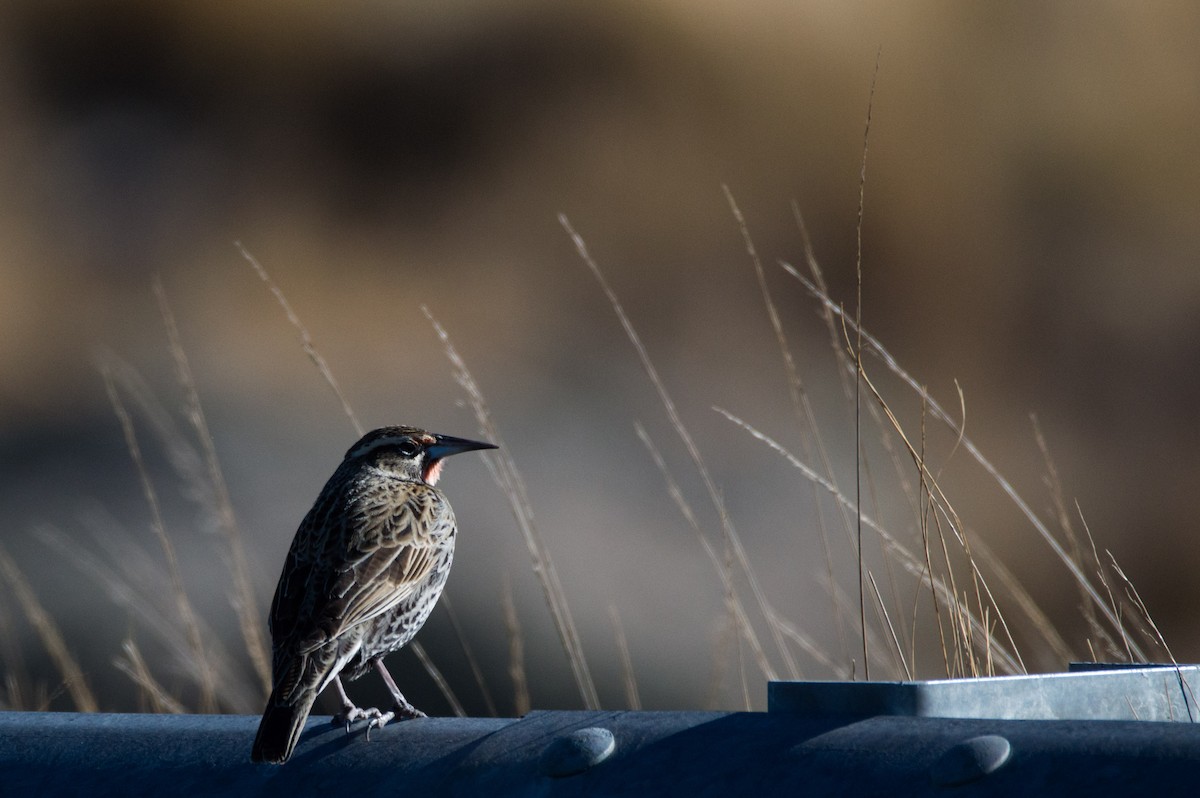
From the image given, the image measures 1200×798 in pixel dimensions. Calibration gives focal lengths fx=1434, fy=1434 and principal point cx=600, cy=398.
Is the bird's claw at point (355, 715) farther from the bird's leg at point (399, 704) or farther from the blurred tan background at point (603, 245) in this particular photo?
the blurred tan background at point (603, 245)

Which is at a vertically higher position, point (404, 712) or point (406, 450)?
point (406, 450)

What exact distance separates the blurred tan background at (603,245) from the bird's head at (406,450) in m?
4.70

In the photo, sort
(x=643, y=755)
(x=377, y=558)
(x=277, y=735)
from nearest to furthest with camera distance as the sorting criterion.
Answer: (x=643, y=755) < (x=277, y=735) < (x=377, y=558)

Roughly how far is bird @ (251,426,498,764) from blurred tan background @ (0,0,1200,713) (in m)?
5.29

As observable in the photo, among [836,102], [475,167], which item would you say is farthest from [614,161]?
[836,102]

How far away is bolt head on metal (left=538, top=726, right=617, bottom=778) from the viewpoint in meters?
1.74

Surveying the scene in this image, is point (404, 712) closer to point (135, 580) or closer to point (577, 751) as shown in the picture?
point (577, 751)

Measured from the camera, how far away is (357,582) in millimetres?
3432

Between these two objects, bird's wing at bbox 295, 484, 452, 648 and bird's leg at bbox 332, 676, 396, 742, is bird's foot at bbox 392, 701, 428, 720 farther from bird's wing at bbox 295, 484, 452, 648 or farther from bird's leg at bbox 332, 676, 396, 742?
bird's wing at bbox 295, 484, 452, 648

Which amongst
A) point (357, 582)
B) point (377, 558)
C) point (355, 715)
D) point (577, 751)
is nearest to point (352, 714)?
point (355, 715)

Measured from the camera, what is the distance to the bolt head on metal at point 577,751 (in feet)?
5.70

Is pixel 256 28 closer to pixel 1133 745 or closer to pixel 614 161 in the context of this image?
pixel 614 161

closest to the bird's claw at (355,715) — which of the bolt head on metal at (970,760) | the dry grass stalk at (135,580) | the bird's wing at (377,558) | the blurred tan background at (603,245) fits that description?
the bird's wing at (377,558)

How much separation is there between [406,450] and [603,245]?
267 inches
